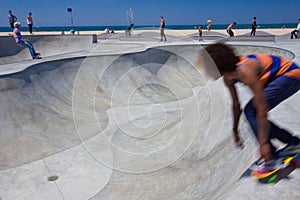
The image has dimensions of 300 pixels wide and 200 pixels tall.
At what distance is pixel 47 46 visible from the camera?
18.6 m

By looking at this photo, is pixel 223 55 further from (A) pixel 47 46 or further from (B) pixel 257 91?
(A) pixel 47 46

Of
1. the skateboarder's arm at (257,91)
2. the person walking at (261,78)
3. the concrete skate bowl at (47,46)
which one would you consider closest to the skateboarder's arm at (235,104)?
the person walking at (261,78)

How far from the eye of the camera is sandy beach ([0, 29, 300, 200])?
389 cm

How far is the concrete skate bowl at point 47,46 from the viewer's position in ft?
53.2

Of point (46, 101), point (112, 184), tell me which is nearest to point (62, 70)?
point (46, 101)

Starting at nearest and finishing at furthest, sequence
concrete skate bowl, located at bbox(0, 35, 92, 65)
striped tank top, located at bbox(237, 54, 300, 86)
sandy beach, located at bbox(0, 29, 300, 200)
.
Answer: striped tank top, located at bbox(237, 54, 300, 86) → sandy beach, located at bbox(0, 29, 300, 200) → concrete skate bowl, located at bbox(0, 35, 92, 65)

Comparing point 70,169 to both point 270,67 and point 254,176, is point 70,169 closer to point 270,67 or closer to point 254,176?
point 254,176

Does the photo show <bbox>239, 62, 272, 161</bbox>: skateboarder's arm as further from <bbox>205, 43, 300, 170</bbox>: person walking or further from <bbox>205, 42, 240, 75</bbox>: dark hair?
<bbox>205, 42, 240, 75</bbox>: dark hair

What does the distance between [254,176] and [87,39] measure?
19.0 meters

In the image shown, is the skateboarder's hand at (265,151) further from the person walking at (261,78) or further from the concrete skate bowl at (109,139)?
the concrete skate bowl at (109,139)

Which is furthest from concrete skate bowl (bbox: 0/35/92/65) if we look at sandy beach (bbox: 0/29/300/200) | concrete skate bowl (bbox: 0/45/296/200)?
concrete skate bowl (bbox: 0/45/296/200)

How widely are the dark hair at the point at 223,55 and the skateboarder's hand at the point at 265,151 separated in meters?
0.95

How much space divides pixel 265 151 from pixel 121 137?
5.56 metres

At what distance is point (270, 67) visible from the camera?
2732mm
